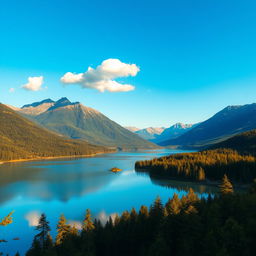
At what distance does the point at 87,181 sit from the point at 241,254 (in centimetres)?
11026

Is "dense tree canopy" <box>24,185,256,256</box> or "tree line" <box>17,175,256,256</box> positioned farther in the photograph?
"tree line" <box>17,175,256,256</box>

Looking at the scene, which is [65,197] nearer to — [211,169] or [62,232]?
[62,232]

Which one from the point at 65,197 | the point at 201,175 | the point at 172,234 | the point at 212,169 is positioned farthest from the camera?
the point at 212,169

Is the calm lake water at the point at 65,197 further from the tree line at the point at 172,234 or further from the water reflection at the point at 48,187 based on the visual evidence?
the tree line at the point at 172,234

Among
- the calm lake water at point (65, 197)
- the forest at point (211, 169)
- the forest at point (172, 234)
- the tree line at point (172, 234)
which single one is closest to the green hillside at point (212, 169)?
the forest at point (211, 169)

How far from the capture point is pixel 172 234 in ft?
139

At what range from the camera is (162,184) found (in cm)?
12494

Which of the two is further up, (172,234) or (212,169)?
(172,234)

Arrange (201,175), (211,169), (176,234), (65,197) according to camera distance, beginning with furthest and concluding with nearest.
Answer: (211,169) → (201,175) → (65,197) → (176,234)

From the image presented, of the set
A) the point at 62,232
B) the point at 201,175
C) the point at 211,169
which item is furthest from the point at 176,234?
the point at 211,169

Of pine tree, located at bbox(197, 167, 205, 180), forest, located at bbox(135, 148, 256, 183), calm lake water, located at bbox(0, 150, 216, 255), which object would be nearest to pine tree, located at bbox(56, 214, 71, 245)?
calm lake water, located at bbox(0, 150, 216, 255)

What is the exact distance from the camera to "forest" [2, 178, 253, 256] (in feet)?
105

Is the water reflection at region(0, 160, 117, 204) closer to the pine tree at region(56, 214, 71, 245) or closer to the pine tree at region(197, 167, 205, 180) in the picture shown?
the pine tree at region(197, 167, 205, 180)

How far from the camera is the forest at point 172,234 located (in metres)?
31.9
